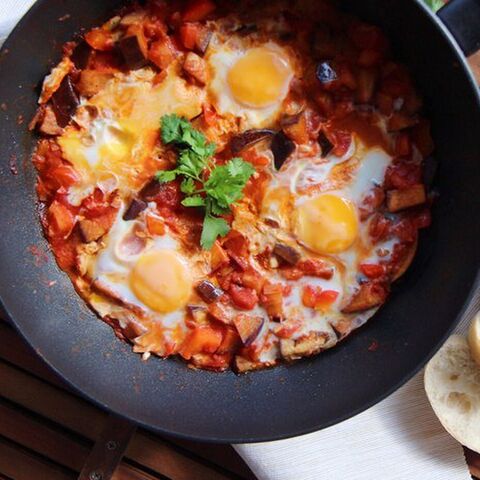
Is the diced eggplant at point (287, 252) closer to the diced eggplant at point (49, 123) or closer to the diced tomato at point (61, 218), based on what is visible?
the diced tomato at point (61, 218)

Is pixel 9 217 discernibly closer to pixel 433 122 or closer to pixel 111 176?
pixel 111 176

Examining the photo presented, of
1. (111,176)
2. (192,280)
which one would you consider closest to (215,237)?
(192,280)

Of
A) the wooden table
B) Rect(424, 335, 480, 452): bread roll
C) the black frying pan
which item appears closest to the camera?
the black frying pan

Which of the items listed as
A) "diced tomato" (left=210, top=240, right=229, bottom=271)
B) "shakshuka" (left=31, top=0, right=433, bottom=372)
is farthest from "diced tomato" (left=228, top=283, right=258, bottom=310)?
"diced tomato" (left=210, top=240, right=229, bottom=271)

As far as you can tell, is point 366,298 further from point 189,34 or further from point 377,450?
point 189,34

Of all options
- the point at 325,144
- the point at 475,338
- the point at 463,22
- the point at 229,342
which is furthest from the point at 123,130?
the point at 475,338

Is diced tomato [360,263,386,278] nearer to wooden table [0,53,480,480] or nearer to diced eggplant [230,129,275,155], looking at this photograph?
diced eggplant [230,129,275,155]

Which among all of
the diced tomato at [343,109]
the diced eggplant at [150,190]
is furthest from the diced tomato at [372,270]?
the diced eggplant at [150,190]
